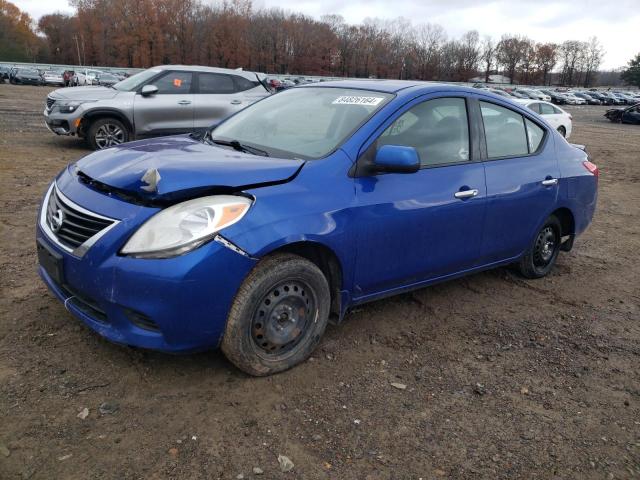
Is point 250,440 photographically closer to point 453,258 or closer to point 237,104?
point 453,258

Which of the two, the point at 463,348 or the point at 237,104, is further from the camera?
the point at 237,104

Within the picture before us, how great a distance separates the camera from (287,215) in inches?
116

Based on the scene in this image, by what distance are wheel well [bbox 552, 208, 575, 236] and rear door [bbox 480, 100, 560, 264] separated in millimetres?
309

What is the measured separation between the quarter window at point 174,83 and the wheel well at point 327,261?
811 centimetres

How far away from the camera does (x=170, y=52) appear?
322 feet

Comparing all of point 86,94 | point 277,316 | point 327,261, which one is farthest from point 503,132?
point 86,94

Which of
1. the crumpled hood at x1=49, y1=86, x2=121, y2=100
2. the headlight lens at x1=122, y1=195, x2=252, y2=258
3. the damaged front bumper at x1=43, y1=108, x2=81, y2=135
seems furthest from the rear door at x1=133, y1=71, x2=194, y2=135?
the headlight lens at x1=122, y1=195, x2=252, y2=258

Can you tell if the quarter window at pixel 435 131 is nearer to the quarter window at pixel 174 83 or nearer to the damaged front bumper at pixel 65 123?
the quarter window at pixel 174 83

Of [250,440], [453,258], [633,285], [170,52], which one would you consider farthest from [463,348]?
[170,52]

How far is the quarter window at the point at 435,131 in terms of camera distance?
11.9 feet

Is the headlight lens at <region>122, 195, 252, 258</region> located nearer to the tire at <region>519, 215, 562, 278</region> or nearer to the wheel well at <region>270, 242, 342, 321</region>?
the wheel well at <region>270, 242, 342, 321</region>

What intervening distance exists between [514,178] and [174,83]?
25.8 ft

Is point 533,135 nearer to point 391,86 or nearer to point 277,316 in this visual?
point 391,86

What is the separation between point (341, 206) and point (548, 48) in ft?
477
